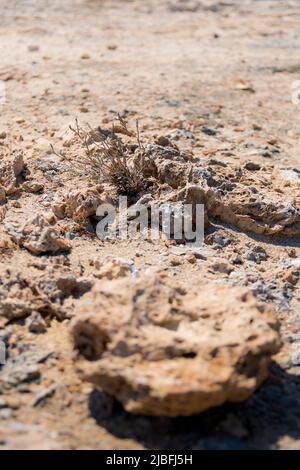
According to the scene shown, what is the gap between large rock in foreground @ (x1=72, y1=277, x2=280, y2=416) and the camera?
2719 millimetres

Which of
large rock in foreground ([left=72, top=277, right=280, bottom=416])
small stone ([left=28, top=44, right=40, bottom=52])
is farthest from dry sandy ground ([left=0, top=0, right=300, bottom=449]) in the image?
large rock in foreground ([left=72, top=277, right=280, bottom=416])

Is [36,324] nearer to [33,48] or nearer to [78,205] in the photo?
[78,205]

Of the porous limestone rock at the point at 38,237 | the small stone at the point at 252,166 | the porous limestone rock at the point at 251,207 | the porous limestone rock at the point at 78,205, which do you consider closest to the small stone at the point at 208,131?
the small stone at the point at 252,166

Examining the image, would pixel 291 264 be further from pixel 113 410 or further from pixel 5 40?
pixel 5 40

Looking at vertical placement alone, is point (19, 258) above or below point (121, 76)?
below

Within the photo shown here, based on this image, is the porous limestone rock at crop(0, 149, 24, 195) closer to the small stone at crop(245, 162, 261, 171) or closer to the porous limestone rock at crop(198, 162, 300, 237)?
the porous limestone rock at crop(198, 162, 300, 237)

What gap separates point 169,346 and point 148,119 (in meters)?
3.10

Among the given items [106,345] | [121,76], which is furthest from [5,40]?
[106,345]

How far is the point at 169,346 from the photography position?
282 cm

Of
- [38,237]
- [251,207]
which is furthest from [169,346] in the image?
[251,207]

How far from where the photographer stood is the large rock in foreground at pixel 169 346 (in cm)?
272

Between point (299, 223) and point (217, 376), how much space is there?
1.85 metres

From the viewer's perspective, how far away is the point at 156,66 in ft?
23.4

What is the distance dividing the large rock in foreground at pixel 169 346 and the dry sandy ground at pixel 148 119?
0.21 metres
